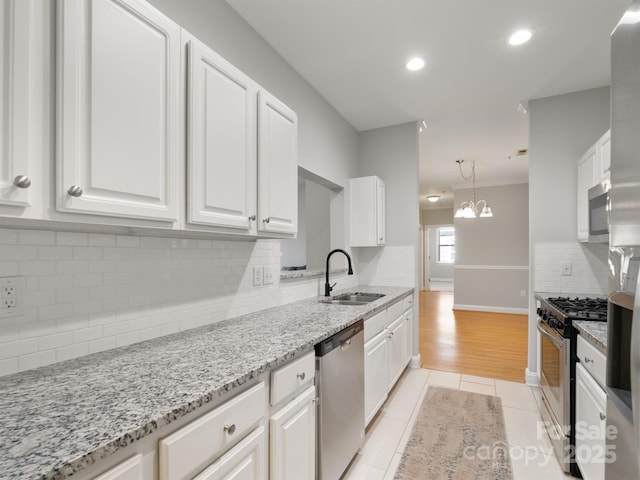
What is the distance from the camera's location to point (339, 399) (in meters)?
1.73

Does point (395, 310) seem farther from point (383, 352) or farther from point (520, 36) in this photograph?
point (520, 36)

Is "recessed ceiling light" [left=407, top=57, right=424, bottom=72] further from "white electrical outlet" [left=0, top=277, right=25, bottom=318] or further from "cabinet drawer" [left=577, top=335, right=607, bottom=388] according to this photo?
"white electrical outlet" [left=0, top=277, right=25, bottom=318]

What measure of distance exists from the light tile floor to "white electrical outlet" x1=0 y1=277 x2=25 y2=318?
5.95 feet

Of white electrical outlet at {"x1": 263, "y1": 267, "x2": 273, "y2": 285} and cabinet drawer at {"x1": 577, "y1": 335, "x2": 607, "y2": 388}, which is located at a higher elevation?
white electrical outlet at {"x1": 263, "y1": 267, "x2": 273, "y2": 285}

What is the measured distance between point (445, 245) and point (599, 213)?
10509 millimetres

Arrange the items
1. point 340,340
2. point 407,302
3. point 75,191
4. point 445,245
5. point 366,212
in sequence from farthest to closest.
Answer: point 445,245
point 366,212
point 407,302
point 340,340
point 75,191

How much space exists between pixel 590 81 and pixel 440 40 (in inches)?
62.2

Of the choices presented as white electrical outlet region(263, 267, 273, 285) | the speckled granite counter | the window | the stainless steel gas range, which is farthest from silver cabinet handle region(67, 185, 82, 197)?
the window

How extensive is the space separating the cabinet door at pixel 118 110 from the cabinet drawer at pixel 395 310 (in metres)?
1.99

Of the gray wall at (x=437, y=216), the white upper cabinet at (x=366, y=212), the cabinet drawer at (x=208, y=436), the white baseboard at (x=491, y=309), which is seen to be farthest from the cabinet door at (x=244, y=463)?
the gray wall at (x=437, y=216)

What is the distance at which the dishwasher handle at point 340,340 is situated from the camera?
156cm

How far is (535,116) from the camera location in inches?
123

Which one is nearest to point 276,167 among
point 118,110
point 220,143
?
point 220,143

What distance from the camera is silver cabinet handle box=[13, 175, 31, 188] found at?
0.79 metres
